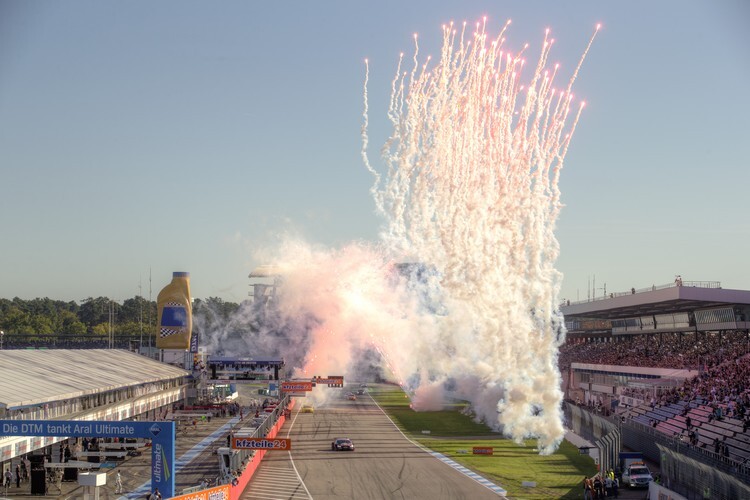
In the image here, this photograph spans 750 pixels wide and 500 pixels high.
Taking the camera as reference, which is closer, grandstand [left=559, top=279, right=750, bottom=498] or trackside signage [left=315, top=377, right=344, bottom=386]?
grandstand [left=559, top=279, right=750, bottom=498]

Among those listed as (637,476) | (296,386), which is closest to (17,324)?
(296,386)

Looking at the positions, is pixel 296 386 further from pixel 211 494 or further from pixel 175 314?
pixel 211 494

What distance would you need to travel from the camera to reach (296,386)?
93.9 metres

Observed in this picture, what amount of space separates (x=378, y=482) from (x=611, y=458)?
549 inches

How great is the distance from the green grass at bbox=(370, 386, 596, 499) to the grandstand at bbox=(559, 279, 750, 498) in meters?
2.80

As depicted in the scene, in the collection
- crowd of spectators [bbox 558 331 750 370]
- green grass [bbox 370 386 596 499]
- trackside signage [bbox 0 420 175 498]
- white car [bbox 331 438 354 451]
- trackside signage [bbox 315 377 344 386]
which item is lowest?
Answer: green grass [bbox 370 386 596 499]

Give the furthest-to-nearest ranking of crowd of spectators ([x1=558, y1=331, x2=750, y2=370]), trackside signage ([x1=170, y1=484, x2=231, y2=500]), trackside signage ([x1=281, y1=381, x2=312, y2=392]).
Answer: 1. trackside signage ([x1=281, y1=381, x2=312, y2=392])
2. crowd of spectators ([x1=558, y1=331, x2=750, y2=370])
3. trackside signage ([x1=170, y1=484, x2=231, y2=500])

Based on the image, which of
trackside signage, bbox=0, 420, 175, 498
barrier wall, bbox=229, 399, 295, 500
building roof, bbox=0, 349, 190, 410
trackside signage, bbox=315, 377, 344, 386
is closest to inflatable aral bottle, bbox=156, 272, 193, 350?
building roof, bbox=0, 349, 190, 410

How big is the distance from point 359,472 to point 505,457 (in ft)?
43.5

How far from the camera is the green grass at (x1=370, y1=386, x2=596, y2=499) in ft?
156

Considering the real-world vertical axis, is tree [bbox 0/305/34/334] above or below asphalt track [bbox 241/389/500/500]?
above

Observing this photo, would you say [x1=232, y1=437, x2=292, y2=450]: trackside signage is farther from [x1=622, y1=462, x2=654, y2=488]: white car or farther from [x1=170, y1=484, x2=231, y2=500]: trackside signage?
[x1=622, y1=462, x2=654, y2=488]: white car

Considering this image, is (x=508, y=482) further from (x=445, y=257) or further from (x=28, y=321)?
(x=28, y=321)

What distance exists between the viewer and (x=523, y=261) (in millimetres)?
65500
